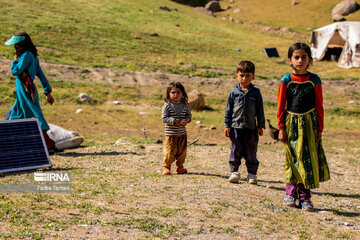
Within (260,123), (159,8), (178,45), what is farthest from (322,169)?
(159,8)

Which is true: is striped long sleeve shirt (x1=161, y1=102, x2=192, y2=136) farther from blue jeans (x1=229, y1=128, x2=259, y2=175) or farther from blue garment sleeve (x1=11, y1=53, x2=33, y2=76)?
blue garment sleeve (x1=11, y1=53, x2=33, y2=76)

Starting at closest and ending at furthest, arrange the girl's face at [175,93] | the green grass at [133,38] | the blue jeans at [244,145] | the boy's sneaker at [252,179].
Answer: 1. the blue jeans at [244,145]
2. the boy's sneaker at [252,179]
3. the girl's face at [175,93]
4. the green grass at [133,38]

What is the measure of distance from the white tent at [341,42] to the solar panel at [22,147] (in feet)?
71.3

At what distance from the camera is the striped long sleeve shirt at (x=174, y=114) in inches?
256

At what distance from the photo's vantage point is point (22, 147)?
661 cm

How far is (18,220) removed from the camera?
4086mm

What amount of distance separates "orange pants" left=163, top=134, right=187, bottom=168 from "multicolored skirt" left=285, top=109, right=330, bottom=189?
191 centimetres

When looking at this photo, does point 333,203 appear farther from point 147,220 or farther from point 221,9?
point 221,9

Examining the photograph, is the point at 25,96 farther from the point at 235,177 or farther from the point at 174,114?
the point at 235,177

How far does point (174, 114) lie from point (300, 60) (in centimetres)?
213

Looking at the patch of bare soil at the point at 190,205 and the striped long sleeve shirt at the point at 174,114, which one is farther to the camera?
the striped long sleeve shirt at the point at 174,114

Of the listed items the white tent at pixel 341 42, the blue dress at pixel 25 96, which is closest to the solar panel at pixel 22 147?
the blue dress at pixel 25 96

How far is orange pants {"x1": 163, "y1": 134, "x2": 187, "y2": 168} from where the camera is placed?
21.6 feet

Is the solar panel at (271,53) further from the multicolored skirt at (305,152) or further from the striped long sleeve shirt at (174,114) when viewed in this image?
the multicolored skirt at (305,152)
